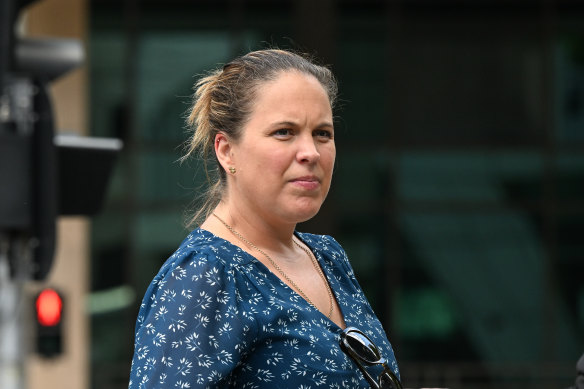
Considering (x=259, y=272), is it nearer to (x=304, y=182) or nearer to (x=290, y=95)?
(x=304, y=182)

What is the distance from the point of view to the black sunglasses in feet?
8.46

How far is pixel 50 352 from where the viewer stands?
10.8 metres

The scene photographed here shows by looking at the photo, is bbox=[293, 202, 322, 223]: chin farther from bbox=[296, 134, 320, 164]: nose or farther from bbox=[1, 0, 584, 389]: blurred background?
Result: bbox=[1, 0, 584, 389]: blurred background

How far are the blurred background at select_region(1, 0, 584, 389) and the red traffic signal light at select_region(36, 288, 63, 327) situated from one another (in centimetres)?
410

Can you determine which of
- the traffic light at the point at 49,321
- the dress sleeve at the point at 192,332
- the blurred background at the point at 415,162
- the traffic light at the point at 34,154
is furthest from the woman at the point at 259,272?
the blurred background at the point at 415,162

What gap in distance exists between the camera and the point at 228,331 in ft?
7.84

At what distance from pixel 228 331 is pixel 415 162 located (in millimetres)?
13459

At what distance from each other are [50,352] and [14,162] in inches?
275

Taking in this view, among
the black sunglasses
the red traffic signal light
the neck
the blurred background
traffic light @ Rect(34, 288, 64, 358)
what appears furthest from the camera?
the blurred background

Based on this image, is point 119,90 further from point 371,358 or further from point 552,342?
point 371,358

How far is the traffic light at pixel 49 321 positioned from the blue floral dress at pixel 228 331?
8.55 meters

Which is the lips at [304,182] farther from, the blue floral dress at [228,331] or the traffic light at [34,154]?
the traffic light at [34,154]

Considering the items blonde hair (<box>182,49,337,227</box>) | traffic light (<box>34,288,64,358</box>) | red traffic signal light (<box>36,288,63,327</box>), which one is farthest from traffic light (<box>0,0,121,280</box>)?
red traffic signal light (<box>36,288,63,327</box>)

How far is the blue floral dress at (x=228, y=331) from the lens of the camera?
2.37m
